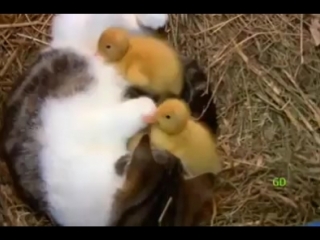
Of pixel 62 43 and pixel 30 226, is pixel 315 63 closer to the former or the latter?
pixel 62 43

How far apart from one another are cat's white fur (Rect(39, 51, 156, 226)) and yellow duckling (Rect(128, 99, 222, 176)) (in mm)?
23

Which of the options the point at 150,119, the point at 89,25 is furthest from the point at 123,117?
the point at 89,25

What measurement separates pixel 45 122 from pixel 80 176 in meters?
0.10

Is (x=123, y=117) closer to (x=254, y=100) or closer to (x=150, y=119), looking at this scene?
(x=150, y=119)

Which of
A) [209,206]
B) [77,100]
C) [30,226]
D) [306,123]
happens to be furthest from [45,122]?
[306,123]

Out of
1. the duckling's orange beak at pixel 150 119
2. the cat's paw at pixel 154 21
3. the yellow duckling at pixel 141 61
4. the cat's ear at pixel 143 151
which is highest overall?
the cat's paw at pixel 154 21

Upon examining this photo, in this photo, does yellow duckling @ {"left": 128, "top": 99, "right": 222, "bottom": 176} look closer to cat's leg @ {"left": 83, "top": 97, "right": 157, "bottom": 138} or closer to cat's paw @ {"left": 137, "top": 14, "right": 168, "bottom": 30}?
cat's leg @ {"left": 83, "top": 97, "right": 157, "bottom": 138}

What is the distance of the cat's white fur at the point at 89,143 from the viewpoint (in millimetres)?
1288

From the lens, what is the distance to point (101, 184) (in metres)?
1.29

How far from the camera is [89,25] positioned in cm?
131

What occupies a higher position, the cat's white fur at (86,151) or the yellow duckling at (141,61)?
the yellow duckling at (141,61)

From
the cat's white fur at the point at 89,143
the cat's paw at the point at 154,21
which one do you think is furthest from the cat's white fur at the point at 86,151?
the cat's paw at the point at 154,21

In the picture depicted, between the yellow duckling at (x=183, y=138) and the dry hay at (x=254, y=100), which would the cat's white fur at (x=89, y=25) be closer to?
the dry hay at (x=254, y=100)

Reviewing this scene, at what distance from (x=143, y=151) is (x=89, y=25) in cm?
22
